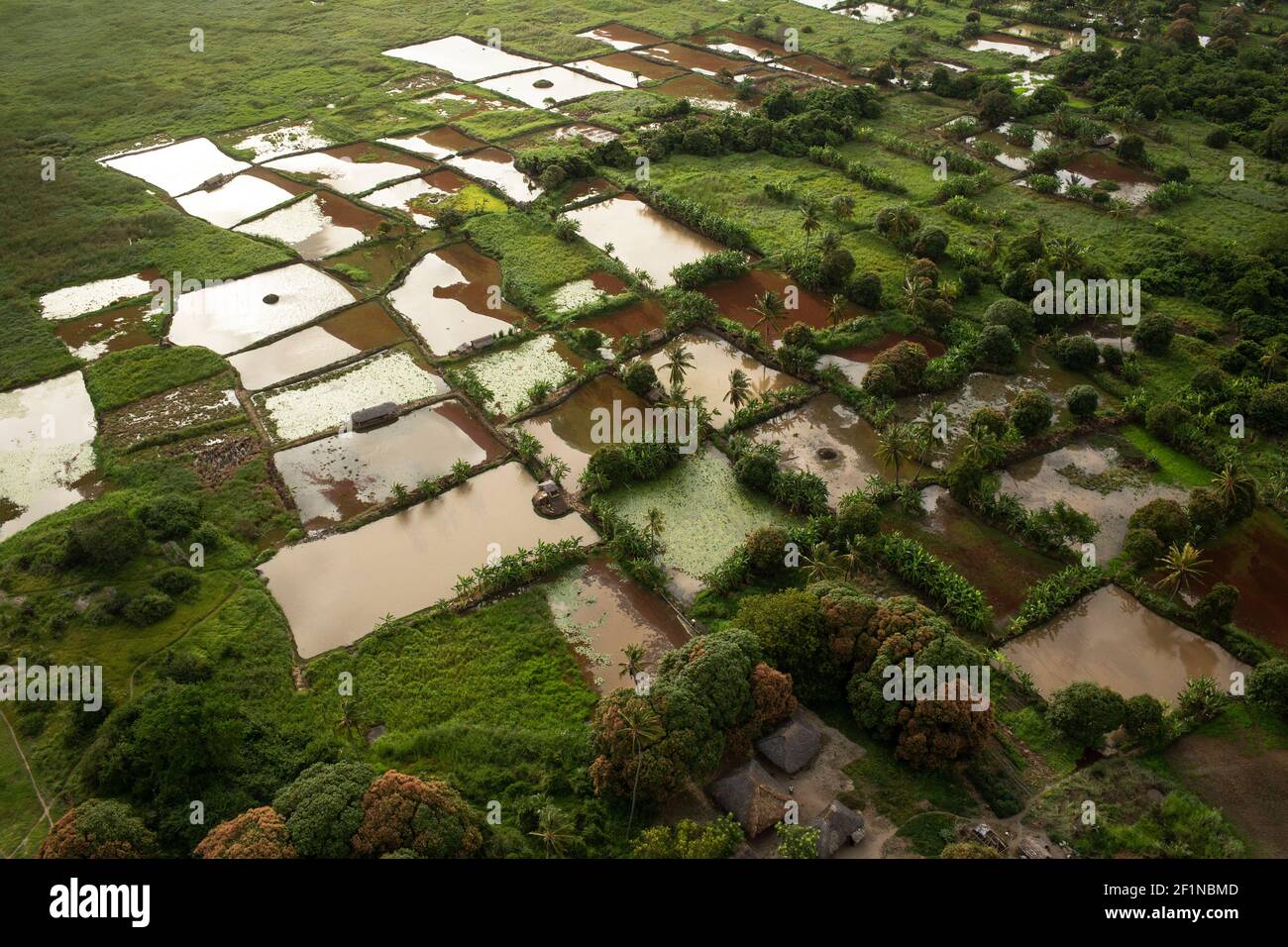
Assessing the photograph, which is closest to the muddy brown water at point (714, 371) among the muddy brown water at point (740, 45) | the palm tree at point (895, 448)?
the palm tree at point (895, 448)

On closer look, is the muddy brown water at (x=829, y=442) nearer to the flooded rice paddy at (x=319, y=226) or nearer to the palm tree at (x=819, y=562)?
the palm tree at (x=819, y=562)

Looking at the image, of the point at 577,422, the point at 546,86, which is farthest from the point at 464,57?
the point at 577,422

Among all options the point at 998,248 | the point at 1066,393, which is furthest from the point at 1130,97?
the point at 1066,393

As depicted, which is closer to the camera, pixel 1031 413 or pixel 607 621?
pixel 607 621

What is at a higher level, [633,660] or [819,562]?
[819,562]

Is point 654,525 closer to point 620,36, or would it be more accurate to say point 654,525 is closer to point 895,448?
point 895,448

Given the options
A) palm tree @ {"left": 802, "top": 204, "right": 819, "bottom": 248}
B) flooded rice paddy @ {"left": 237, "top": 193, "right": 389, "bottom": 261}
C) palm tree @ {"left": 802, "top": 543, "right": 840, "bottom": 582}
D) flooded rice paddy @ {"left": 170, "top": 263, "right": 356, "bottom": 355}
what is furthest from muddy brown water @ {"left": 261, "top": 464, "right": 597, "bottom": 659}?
flooded rice paddy @ {"left": 237, "top": 193, "right": 389, "bottom": 261}

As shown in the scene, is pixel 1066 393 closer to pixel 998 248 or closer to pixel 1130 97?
pixel 998 248

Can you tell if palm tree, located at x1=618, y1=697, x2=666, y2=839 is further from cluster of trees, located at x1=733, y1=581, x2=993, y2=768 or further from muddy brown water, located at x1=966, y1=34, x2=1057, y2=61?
muddy brown water, located at x1=966, y1=34, x2=1057, y2=61

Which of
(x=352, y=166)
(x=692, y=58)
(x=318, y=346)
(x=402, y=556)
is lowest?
(x=402, y=556)
